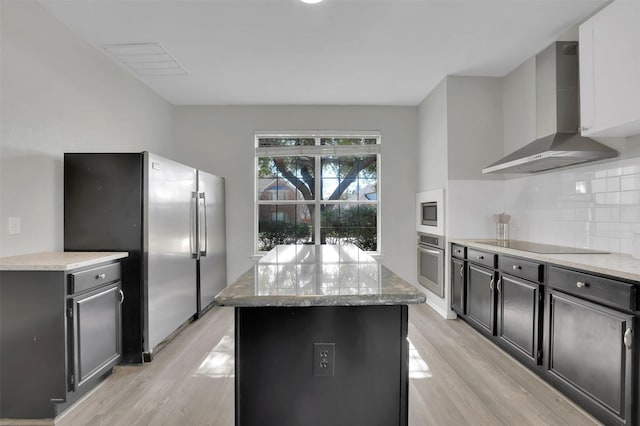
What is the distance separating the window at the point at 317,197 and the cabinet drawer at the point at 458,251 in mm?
1336

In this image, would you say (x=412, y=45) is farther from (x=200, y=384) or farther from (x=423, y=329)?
(x=200, y=384)

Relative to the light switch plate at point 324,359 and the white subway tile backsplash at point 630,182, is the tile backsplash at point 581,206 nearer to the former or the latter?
the white subway tile backsplash at point 630,182

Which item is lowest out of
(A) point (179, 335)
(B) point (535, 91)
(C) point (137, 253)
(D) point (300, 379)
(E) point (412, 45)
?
(A) point (179, 335)

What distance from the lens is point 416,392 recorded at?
7.45 ft

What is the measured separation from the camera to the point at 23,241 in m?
2.31

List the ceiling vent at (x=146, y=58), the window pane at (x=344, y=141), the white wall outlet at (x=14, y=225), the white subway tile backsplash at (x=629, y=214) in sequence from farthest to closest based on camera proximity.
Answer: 1. the window pane at (x=344, y=141)
2. the ceiling vent at (x=146, y=58)
3. the white subway tile backsplash at (x=629, y=214)
4. the white wall outlet at (x=14, y=225)

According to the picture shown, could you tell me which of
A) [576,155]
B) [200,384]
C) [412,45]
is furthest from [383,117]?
[200,384]

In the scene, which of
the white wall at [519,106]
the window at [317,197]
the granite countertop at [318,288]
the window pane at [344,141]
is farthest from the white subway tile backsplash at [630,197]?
the window pane at [344,141]

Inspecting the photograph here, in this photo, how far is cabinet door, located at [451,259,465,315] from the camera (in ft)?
11.5

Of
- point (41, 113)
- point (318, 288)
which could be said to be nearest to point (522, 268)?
point (318, 288)

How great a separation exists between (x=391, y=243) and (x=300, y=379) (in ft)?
12.0

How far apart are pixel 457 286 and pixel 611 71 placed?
2287 mm

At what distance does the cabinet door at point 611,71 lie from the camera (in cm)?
198

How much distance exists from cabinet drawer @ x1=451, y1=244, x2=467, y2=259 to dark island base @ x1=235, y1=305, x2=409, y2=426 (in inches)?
95.8
